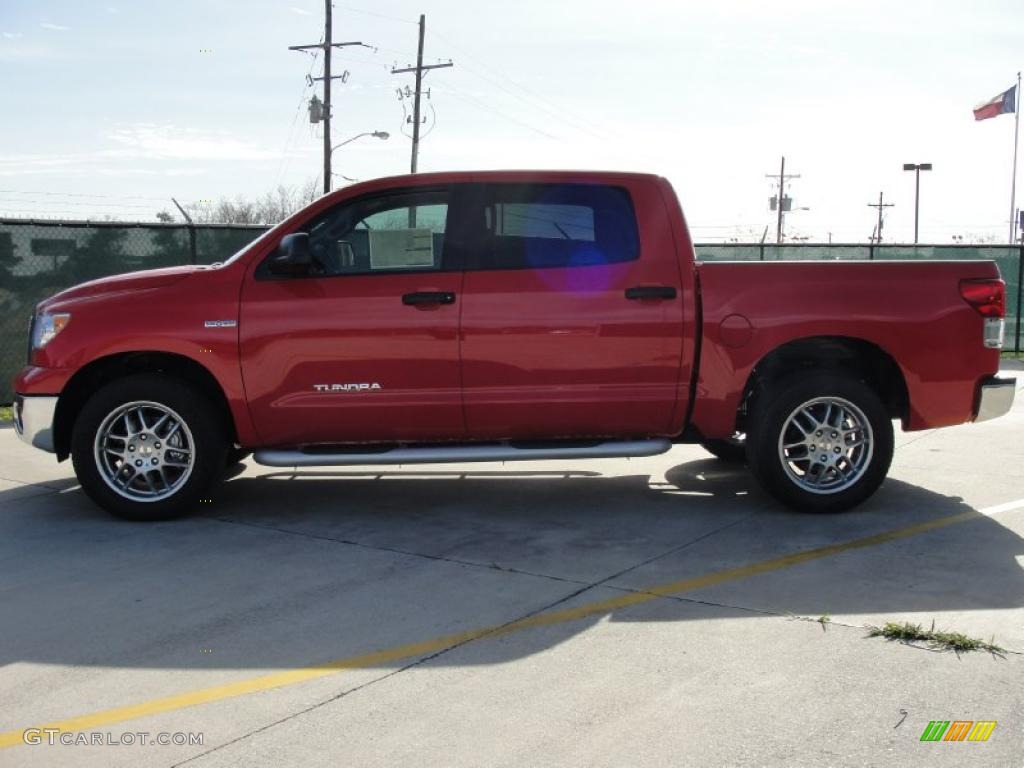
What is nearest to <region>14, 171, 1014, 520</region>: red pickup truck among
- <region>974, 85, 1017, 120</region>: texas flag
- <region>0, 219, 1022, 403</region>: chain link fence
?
<region>0, 219, 1022, 403</region>: chain link fence

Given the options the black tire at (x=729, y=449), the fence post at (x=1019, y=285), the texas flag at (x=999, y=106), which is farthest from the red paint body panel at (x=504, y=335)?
the texas flag at (x=999, y=106)

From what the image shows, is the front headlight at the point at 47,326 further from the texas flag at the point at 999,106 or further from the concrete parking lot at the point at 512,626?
the texas flag at the point at 999,106

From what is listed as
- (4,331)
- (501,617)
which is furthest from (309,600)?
(4,331)

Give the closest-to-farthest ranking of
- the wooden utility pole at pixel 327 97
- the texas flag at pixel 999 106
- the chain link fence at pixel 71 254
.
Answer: the chain link fence at pixel 71 254 → the wooden utility pole at pixel 327 97 → the texas flag at pixel 999 106

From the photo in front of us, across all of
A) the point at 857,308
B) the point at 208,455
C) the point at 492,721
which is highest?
the point at 857,308

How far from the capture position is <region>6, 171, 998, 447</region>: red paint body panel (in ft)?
21.1

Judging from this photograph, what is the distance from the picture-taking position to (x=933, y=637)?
14.5ft

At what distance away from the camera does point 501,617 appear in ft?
15.6

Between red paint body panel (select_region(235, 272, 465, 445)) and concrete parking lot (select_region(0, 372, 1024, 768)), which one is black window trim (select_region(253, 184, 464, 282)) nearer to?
red paint body panel (select_region(235, 272, 465, 445))

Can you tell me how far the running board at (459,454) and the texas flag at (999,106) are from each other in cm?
3993

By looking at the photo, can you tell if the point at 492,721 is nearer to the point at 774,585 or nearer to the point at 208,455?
the point at 774,585

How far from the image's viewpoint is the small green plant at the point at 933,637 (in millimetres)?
4336

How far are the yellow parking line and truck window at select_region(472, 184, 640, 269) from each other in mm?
2047

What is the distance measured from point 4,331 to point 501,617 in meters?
8.99
